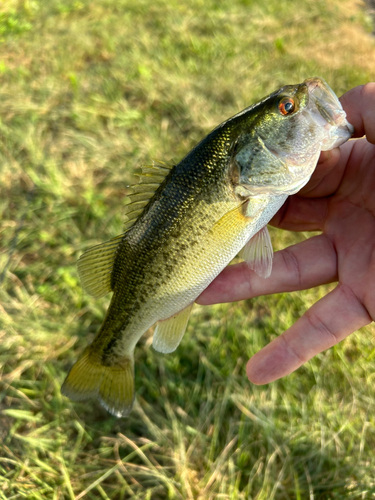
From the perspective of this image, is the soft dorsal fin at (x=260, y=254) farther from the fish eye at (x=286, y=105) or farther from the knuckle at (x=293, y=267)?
the fish eye at (x=286, y=105)

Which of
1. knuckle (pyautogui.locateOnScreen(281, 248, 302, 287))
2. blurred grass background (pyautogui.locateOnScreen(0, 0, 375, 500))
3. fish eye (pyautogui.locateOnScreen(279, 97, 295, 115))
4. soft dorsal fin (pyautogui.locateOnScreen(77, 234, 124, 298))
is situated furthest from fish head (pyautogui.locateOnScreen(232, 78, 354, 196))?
blurred grass background (pyautogui.locateOnScreen(0, 0, 375, 500))

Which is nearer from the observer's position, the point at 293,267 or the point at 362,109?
the point at 362,109

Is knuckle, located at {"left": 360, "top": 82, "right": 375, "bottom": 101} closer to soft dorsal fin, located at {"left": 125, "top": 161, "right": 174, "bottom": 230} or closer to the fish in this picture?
the fish

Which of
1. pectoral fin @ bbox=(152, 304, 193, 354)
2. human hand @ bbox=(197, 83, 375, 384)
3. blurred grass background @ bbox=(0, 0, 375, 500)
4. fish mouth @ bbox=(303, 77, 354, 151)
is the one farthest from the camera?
blurred grass background @ bbox=(0, 0, 375, 500)

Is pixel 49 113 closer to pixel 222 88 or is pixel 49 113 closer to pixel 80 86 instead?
pixel 80 86

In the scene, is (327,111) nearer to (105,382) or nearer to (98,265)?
(98,265)

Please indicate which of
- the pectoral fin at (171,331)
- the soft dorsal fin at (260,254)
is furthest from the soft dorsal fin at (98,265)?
the soft dorsal fin at (260,254)

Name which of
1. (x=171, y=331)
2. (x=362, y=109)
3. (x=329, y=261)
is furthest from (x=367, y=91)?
(x=171, y=331)
